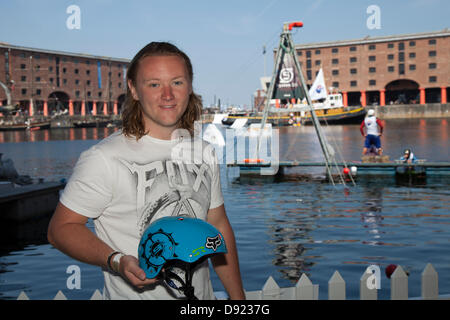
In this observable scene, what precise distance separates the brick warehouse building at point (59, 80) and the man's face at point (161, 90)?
83.5 m

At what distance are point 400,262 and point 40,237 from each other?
7965 mm

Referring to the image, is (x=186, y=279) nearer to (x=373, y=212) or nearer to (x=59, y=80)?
(x=373, y=212)

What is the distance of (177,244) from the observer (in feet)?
5.99

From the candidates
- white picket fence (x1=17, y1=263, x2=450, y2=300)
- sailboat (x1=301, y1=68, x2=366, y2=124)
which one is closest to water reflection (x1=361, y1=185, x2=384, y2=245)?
white picket fence (x1=17, y1=263, x2=450, y2=300)

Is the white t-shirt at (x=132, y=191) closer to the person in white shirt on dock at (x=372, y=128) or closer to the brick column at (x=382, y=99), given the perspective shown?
the person in white shirt on dock at (x=372, y=128)

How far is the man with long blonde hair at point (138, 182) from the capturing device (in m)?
2.09

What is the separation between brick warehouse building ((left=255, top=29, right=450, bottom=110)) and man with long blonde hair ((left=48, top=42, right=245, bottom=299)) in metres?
83.6

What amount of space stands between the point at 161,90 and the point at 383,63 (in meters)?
84.1

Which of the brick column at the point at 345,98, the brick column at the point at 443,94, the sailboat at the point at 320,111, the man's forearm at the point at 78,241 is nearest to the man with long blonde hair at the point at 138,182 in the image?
the man's forearm at the point at 78,241

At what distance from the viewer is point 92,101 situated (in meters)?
100

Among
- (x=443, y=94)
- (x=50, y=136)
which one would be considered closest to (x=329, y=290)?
(x=50, y=136)

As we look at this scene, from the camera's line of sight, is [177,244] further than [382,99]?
No
